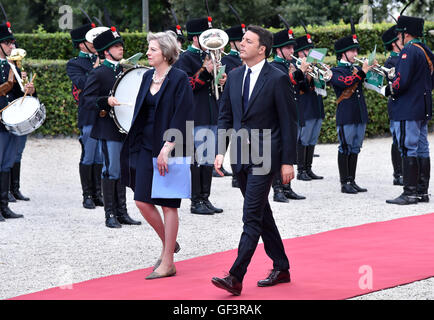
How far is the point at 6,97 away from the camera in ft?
32.2

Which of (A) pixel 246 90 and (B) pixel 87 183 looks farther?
(B) pixel 87 183

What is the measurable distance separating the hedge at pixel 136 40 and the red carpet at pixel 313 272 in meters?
11.1

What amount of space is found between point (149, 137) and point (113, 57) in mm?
2560

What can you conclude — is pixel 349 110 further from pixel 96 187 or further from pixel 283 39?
pixel 96 187

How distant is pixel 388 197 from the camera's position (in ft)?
36.0

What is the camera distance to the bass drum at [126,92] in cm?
863

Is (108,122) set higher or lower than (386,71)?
lower

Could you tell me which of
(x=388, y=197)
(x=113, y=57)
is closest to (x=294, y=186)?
(x=388, y=197)

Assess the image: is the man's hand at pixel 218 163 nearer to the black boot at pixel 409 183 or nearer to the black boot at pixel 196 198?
the black boot at pixel 196 198

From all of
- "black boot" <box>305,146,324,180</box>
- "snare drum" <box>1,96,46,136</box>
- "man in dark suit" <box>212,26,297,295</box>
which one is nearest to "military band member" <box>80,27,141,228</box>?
"snare drum" <box>1,96,46,136</box>

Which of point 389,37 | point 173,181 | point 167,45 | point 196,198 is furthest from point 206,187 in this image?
point 389,37

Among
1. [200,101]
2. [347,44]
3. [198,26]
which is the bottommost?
[200,101]

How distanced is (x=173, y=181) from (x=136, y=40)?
1370 cm
